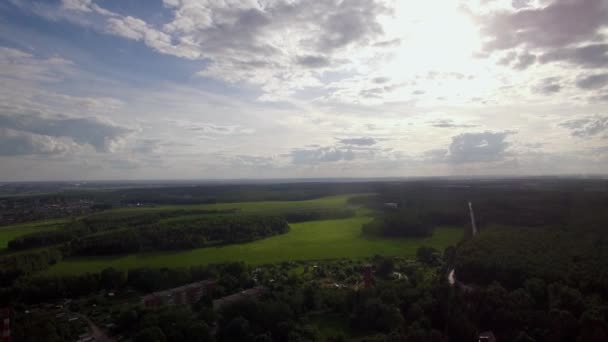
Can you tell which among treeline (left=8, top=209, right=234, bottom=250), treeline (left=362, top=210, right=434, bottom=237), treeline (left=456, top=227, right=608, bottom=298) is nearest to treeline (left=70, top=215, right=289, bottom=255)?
treeline (left=8, top=209, right=234, bottom=250)

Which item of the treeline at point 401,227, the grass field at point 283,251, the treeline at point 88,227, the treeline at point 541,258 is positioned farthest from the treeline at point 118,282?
the treeline at point 401,227

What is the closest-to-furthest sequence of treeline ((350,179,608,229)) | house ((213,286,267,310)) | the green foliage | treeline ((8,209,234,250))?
1. house ((213,286,267,310))
2. treeline ((350,179,608,229))
3. the green foliage
4. treeline ((8,209,234,250))

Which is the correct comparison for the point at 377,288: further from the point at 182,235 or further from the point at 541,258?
the point at 182,235

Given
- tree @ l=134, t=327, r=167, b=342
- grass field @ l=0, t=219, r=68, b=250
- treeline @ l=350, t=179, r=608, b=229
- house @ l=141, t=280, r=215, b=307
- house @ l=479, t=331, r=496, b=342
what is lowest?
house @ l=141, t=280, r=215, b=307

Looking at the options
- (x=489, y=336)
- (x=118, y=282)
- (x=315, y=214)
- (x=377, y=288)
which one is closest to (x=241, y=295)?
(x=377, y=288)

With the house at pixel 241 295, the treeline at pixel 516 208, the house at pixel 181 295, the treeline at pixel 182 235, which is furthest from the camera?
the treeline at pixel 182 235

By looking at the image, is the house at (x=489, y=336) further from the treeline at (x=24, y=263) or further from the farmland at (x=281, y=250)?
the treeline at (x=24, y=263)

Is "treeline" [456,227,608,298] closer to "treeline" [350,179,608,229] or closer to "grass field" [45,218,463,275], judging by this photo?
"treeline" [350,179,608,229]
